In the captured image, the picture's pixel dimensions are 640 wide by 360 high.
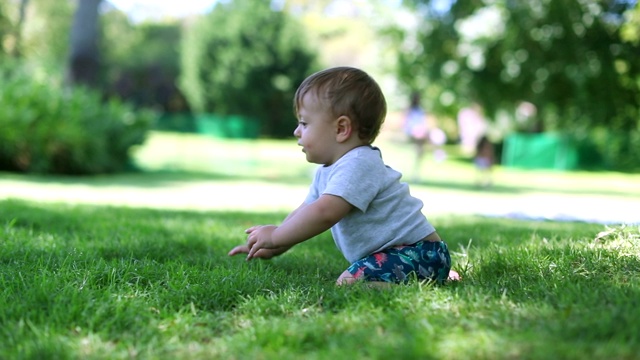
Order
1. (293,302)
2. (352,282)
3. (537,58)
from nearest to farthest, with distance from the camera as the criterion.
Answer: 1. (293,302)
2. (352,282)
3. (537,58)

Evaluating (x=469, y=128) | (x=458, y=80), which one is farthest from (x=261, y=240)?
(x=469, y=128)

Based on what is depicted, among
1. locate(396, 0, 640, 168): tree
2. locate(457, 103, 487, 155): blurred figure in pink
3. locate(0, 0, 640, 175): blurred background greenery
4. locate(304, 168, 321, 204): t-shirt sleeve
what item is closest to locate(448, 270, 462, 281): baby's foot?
locate(304, 168, 321, 204): t-shirt sleeve

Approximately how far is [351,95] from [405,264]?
0.80 m

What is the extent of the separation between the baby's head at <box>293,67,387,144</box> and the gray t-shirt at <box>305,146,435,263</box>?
132mm

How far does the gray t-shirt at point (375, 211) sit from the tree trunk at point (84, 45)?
44.9 ft

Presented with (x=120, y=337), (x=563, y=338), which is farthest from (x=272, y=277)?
(x=563, y=338)

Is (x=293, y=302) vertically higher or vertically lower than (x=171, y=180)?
higher

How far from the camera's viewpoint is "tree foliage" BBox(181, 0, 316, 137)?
2914 cm

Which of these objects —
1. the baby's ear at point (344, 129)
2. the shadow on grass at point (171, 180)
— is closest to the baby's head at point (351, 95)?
the baby's ear at point (344, 129)

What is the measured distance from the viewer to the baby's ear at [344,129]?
3.14m

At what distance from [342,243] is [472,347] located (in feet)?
4.69

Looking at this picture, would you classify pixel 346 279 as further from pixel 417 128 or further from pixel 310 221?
pixel 417 128

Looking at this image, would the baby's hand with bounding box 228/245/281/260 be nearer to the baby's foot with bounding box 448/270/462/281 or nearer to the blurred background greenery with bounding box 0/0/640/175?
the baby's foot with bounding box 448/270/462/281

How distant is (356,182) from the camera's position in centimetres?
301
